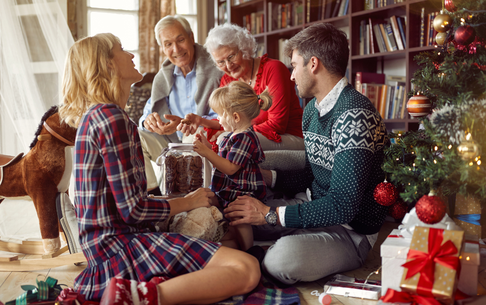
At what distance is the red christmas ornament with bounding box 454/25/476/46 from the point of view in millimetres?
1367

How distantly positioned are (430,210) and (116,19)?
3.72 meters

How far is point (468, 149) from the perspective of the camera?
4.11 ft

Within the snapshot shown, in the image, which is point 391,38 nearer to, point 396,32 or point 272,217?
point 396,32

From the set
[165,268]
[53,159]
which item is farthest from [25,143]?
[165,268]

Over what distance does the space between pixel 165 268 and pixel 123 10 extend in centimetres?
346

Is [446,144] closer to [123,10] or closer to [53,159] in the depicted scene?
[53,159]

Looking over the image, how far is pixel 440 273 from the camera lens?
3.92 ft

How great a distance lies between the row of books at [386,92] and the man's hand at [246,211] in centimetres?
188

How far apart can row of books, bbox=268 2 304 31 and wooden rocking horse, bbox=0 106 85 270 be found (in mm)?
2501

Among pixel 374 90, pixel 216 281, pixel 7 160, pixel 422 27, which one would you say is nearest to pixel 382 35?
pixel 422 27

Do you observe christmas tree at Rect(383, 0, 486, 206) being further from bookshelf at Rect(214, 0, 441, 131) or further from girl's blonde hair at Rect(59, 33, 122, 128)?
bookshelf at Rect(214, 0, 441, 131)

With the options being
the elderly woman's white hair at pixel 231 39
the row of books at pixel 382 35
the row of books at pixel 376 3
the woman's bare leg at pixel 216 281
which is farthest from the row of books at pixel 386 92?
the woman's bare leg at pixel 216 281

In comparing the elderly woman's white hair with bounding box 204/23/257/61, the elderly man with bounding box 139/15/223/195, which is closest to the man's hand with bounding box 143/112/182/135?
the elderly man with bounding box 139/15/223/195

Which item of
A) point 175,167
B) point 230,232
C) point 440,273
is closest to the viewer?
point 440,273
